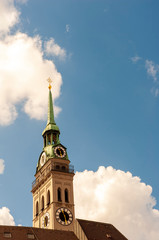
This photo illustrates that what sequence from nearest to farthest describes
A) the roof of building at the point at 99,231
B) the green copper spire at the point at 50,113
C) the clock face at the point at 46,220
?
the roof of building at the point at 99,231
the clock face at the point at 46,220
the green copper spire at the point at 50,113

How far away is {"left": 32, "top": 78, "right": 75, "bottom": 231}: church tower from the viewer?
72000 millimetres

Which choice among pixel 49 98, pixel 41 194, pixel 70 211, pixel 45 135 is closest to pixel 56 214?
pixel 70 211

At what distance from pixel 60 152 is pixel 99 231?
19.0 meters

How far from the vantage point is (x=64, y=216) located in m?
72.0

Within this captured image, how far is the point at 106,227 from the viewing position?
7031cm

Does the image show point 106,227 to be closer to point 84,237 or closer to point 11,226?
point 84,237

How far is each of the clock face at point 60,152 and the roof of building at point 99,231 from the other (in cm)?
1560

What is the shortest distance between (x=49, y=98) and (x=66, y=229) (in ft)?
108

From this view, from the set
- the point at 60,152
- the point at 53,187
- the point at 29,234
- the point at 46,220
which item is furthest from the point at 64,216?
the point at 60,152

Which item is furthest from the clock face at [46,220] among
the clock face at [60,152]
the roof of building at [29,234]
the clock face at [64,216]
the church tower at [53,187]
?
the clock face at [60,152]

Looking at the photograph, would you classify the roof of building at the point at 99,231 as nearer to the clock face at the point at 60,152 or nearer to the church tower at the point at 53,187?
the church tower at the point at 53,187

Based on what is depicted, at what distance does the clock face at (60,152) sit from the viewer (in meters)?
79.9

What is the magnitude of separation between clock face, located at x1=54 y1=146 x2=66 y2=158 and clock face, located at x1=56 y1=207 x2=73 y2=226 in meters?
11.3

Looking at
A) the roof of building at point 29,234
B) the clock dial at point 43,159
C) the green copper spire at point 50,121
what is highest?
the green copper spire at point 50,121
